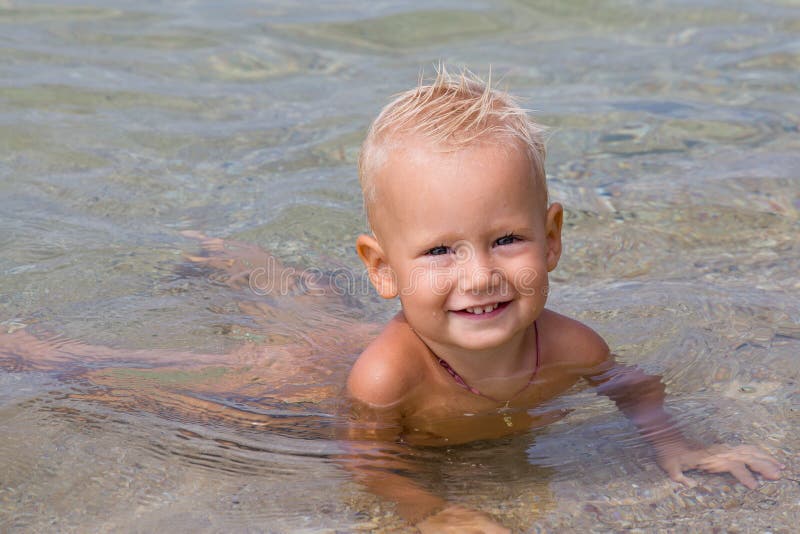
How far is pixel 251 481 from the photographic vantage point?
293 cm

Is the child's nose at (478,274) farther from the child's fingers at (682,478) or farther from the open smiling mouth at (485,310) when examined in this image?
the child's fingers at (682,478)

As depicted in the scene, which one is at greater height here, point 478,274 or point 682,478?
point 478,274

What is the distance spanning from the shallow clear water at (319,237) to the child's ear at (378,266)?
1.59ft

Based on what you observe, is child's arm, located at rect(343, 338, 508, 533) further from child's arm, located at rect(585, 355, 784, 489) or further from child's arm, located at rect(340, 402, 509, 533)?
child's arm, located at rect(585, 355, 784, 489)

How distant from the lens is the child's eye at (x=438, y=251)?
299cm

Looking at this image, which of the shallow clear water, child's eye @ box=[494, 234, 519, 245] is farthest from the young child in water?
the shallow clear water

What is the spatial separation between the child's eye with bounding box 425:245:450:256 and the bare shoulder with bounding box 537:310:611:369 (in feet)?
2.30

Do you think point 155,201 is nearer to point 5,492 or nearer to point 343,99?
point 343,99

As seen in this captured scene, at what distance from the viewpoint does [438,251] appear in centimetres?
300

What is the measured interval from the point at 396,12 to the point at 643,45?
6.63 ft

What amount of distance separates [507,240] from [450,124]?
38 centimetres

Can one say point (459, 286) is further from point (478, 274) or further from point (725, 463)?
point (725, 463)

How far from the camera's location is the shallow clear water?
291 centimetres

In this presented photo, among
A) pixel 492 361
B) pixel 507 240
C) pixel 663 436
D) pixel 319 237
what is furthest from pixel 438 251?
pixel 319 237
